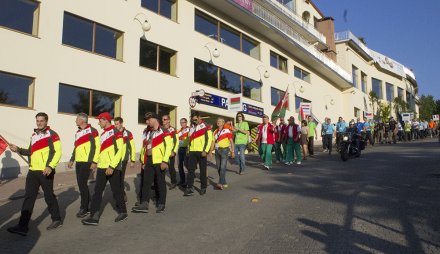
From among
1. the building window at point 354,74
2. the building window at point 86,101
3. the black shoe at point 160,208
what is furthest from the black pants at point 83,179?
the building window at point 354,74

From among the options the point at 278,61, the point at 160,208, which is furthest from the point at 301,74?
the point at 160,208

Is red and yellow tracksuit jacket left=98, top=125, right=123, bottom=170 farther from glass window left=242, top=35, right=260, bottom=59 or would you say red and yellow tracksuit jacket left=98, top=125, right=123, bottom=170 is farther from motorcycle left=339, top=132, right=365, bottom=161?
glass window left=242, top=35, right=260, bottom=59

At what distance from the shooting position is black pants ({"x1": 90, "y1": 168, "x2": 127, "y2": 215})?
661 centimetres

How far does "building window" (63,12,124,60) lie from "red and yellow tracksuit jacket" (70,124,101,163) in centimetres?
901

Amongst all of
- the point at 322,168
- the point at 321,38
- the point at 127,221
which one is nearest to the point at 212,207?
the point at 127,221

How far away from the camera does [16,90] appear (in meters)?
13.3

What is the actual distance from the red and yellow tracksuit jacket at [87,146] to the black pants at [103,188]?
46 cm

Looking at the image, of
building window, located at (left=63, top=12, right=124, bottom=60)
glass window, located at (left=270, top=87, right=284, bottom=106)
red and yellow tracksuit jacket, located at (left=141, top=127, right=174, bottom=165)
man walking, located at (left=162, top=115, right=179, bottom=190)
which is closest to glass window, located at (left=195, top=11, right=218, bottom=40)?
building window, located at (left=63, top=12, right=124, bottom=60)

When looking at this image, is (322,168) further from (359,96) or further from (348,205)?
(359,96)

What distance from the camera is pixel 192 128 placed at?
375 inches

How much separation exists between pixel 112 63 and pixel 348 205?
12.3 m

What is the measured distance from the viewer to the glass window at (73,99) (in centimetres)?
1462

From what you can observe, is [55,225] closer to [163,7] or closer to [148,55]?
[148,55]

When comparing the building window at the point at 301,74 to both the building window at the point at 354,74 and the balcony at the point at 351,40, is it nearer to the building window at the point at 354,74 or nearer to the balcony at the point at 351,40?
the balcony at the point at 351,40
